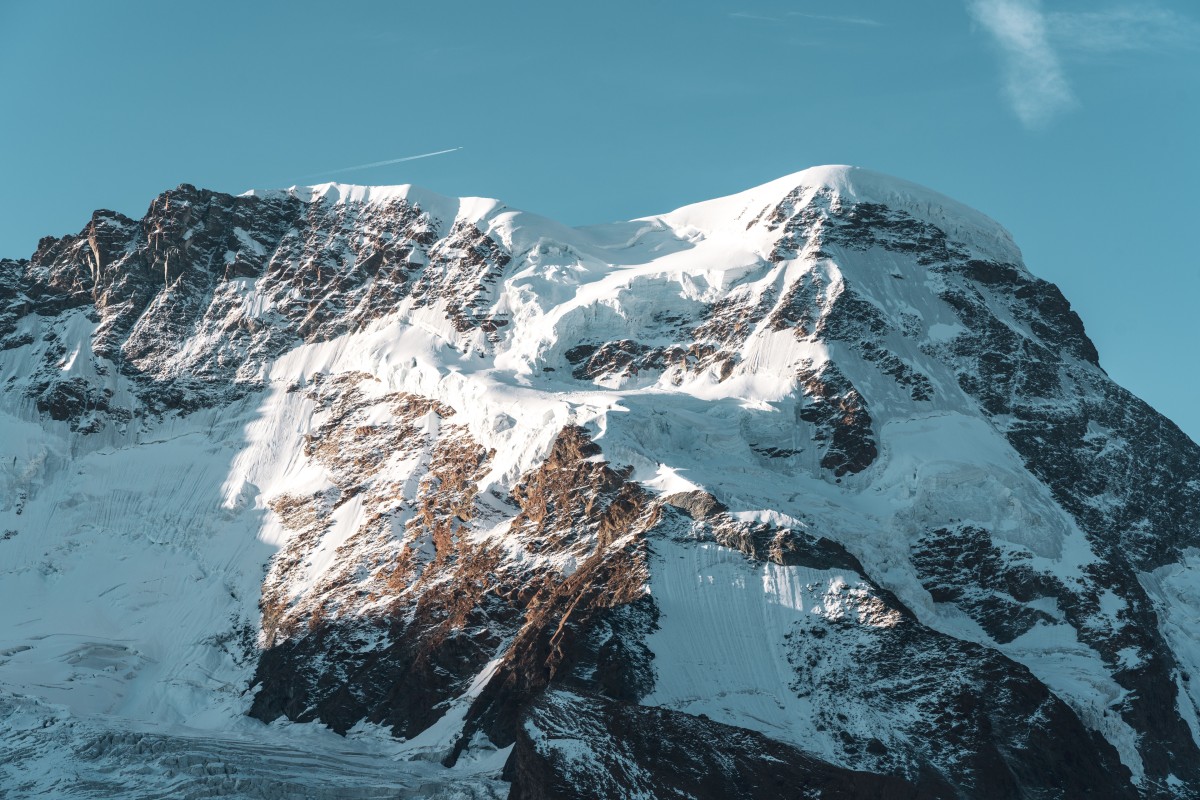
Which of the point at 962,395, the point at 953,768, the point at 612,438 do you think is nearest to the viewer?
the point at 953,768

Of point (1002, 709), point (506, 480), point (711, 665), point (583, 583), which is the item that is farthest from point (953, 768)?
point (506, 480)

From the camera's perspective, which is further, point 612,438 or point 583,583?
point 612,438

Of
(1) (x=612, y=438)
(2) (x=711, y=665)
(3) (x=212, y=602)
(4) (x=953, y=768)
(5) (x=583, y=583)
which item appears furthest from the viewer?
(3) (x=212, y=602)

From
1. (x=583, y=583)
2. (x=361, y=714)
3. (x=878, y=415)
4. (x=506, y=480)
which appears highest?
(x=878, y=415)

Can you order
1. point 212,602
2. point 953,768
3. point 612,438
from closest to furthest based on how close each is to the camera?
point 953,768, point 612,438, point 212,602

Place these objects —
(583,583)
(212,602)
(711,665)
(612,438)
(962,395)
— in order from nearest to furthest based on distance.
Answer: (711,665), (583,583), (612,438), (212,602), (962,395)

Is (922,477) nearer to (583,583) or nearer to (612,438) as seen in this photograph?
(612,438)

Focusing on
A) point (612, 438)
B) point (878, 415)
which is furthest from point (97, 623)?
point (878, 415)

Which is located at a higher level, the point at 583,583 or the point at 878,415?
the point at 878,415

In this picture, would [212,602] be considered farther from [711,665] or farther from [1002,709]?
[1002,709]
